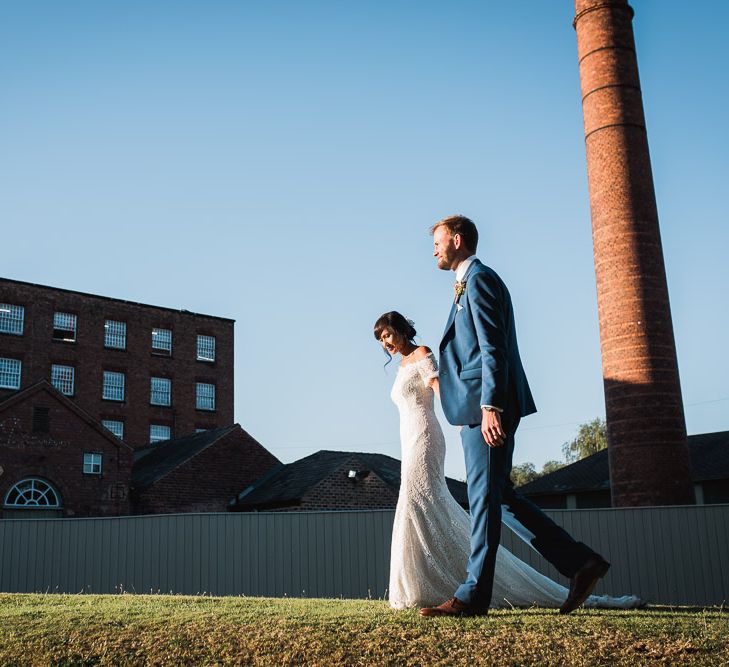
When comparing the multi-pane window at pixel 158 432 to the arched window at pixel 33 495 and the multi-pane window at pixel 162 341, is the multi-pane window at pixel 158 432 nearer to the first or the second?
the multi-pane window at pixel 162 341

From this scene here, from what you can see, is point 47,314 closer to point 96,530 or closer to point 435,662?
point 96,530

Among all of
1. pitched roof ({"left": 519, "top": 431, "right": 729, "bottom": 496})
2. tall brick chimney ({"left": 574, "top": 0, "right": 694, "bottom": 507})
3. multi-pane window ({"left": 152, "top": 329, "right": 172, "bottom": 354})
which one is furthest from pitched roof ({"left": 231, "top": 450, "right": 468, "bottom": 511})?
multi-pane window ({"left": 152, "top": 329, "right": 172, "bottom": 354})

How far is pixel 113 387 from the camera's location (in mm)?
49906

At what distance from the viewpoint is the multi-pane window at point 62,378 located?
4803 centimetres

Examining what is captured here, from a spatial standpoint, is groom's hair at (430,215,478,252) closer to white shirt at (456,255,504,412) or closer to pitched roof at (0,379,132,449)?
white shirt at (456,255,504,412)

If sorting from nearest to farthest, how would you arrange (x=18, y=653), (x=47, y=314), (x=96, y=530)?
1. (x=18, y=653)
2. (x=96, y=530)
3. (x=47, y=314)

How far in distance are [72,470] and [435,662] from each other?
112 ft

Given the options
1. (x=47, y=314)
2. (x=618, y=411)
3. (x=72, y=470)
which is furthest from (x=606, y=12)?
(x=47, y=314)

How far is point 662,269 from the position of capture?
20531mm

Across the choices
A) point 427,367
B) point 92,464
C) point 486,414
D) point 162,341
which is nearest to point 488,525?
point 486,414

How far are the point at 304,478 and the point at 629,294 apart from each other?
17622mm

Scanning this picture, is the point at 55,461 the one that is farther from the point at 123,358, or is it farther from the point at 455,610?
the point at 455,610

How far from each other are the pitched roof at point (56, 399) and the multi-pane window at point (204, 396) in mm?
15763

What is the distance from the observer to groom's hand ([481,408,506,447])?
16.9 feet
